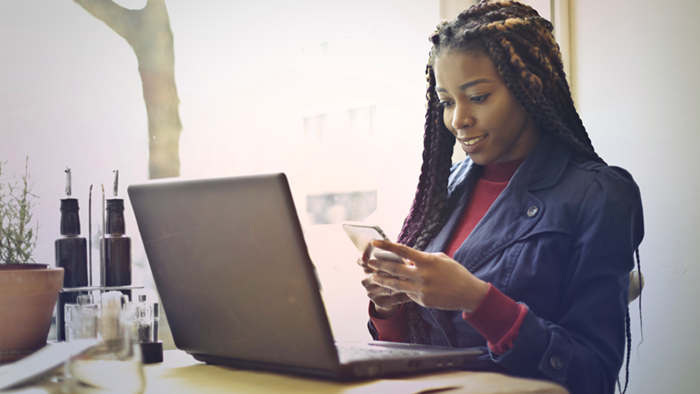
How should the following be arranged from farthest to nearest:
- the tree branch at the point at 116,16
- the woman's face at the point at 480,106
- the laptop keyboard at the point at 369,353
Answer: the tree branch at the point at 116,16 → the woman's face at the point at 480,106 → the laptop keyboard at the point at 369,353

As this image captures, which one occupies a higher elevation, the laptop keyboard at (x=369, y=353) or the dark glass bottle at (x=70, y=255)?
the dark glass bottle at (x=70, y=255)

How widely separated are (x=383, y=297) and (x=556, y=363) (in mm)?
349

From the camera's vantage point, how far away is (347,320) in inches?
75.4

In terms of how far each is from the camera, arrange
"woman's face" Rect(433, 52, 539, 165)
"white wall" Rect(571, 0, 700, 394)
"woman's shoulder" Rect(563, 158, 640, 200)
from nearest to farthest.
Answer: "woman's shoulder" Rect(563, 158, 640, 200)
"woman's face" Rect(433, 52, 539, 165)
"white wall" Rect(571, 0, 700, 394)

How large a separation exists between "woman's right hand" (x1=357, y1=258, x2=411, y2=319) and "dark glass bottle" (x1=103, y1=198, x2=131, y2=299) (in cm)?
51

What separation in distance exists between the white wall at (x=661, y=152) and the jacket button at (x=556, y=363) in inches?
27.3

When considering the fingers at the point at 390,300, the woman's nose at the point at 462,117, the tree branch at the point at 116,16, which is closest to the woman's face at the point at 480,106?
the woman's nose at the point at 462,117

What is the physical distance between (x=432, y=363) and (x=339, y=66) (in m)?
1.43

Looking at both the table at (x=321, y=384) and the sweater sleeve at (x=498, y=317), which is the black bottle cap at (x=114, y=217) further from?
the sweater sleeve at (x=498, y=317)

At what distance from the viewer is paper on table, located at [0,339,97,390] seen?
513 mm

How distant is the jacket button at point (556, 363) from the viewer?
0.82 meters

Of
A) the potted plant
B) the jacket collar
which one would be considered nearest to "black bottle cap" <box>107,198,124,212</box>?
the potted plant

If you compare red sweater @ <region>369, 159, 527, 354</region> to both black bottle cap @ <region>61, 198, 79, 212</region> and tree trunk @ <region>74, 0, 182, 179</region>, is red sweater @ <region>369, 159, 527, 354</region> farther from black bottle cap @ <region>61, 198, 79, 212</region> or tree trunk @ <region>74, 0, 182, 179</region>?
tree trunk @ <region>74, 0, 182, 179</region>

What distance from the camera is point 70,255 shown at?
3.49ft
